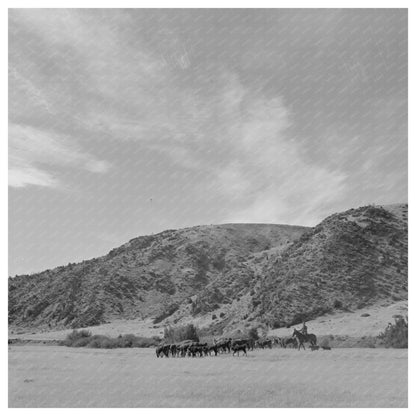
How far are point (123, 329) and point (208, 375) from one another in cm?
5919

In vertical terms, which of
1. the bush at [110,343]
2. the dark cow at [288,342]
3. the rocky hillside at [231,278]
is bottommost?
Answer: the bush at [110,343]

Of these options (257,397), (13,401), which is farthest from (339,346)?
(13,401)

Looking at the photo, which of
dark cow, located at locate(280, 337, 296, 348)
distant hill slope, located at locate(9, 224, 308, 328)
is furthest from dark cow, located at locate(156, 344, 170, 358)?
distant hill slope, located at locate(9, 224, 308, 328)

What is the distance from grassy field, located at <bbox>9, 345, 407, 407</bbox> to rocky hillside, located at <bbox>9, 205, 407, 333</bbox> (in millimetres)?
31055

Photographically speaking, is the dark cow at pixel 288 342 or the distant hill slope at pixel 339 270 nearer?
the dark cow at pixel 288 342

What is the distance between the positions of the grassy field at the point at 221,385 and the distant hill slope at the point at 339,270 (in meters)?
29.4

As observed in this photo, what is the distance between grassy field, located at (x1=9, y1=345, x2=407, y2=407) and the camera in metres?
14.0

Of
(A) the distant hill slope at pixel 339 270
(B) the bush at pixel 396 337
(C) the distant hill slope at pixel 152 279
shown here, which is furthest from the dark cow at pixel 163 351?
(C) the distant hill slope at pixel 152 279

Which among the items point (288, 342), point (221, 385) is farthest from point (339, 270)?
point (221, 385)

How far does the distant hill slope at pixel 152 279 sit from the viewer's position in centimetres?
8650

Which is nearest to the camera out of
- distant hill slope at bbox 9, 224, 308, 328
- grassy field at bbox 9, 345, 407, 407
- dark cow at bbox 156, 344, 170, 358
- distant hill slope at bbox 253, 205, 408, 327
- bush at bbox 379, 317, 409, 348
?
grassy field at bbox 9, 345, 407, 407

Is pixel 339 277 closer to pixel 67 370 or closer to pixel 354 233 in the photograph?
pixel 354 233

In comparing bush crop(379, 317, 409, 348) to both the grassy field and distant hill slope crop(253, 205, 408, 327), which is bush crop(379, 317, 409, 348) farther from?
distant hill slope crop(253, 205, 408, 327)

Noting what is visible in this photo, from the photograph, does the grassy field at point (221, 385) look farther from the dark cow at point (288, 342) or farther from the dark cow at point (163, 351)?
the dark cow at point (288, 342)
